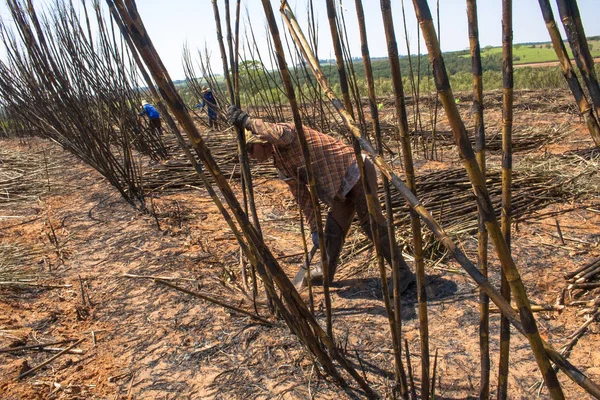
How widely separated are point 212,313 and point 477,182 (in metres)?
1.86

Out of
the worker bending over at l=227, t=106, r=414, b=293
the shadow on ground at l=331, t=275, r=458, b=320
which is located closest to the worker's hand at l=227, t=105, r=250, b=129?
the worker bending over at l=227, t=106, r=414, b=293

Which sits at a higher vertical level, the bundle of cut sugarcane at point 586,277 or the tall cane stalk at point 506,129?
the tall cane stalk at point 506,129

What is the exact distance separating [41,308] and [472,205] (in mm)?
2713

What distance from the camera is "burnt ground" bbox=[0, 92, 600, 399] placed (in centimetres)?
184

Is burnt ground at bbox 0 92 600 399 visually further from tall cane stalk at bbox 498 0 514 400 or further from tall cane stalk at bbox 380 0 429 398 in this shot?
tall cane stalk at bbox 498 0 514 400

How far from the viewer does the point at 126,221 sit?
394 centimetres

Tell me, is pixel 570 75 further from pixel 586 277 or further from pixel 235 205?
pixel 586 277

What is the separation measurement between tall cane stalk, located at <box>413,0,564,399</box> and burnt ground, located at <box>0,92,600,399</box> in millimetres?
472

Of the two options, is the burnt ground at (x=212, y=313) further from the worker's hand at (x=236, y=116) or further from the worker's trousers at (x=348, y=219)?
the worker's hand at (x=236, y=116)

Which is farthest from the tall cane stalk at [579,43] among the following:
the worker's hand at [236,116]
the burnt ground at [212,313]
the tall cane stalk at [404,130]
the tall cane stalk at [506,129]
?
the worker's hand at [236,116]

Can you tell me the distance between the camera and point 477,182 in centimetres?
70

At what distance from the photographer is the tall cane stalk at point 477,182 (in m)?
0.65

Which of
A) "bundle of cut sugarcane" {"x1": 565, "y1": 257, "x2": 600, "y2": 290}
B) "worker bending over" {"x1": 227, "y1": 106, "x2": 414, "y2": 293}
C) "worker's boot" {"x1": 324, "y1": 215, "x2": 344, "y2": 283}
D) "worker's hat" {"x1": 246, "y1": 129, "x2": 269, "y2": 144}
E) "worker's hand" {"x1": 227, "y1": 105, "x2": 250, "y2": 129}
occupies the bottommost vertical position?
"bundle of cut sugarcane" {"x1": 565, "y1": 257, "x2": 600, "y2": 290}

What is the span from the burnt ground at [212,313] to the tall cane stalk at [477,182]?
1.55 feet
